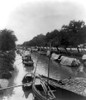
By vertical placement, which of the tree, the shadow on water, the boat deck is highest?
the tree

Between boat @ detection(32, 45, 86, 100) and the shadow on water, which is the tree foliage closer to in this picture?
boat @ detection(32, 45, 86, 100)

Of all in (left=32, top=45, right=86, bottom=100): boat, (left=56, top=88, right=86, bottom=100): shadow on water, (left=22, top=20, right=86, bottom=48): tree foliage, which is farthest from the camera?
(left=22, top=20, right=86, bottom=48): tree foliage

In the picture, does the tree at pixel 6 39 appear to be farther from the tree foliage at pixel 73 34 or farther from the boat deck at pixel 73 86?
the boat deck at pixel 73 86

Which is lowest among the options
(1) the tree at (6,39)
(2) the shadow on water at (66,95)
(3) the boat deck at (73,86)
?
(2) the shadow on water at (66,95)

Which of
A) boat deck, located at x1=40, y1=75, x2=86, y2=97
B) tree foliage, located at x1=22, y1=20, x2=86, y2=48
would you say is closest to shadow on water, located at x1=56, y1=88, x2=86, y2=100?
boat deck, located at x1=40, y1=75, x2=86, y2=97

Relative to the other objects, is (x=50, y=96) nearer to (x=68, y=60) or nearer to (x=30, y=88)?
(x=30, y=88)

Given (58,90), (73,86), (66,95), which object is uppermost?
(73,86)

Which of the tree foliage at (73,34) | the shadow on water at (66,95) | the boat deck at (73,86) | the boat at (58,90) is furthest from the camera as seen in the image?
→ the tree foliage at (73,34)

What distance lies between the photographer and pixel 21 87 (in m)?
25.6

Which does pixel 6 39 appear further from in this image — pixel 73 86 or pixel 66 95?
pixel 66 95

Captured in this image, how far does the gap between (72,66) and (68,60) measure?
227 cm

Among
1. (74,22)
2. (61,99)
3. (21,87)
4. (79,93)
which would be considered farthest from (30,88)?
(74,22)

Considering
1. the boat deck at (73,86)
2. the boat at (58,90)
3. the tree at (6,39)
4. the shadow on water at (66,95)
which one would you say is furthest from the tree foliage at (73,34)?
the shadow on water at (66,95)

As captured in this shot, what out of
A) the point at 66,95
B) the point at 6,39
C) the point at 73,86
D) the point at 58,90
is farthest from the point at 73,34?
the point at 66,95
